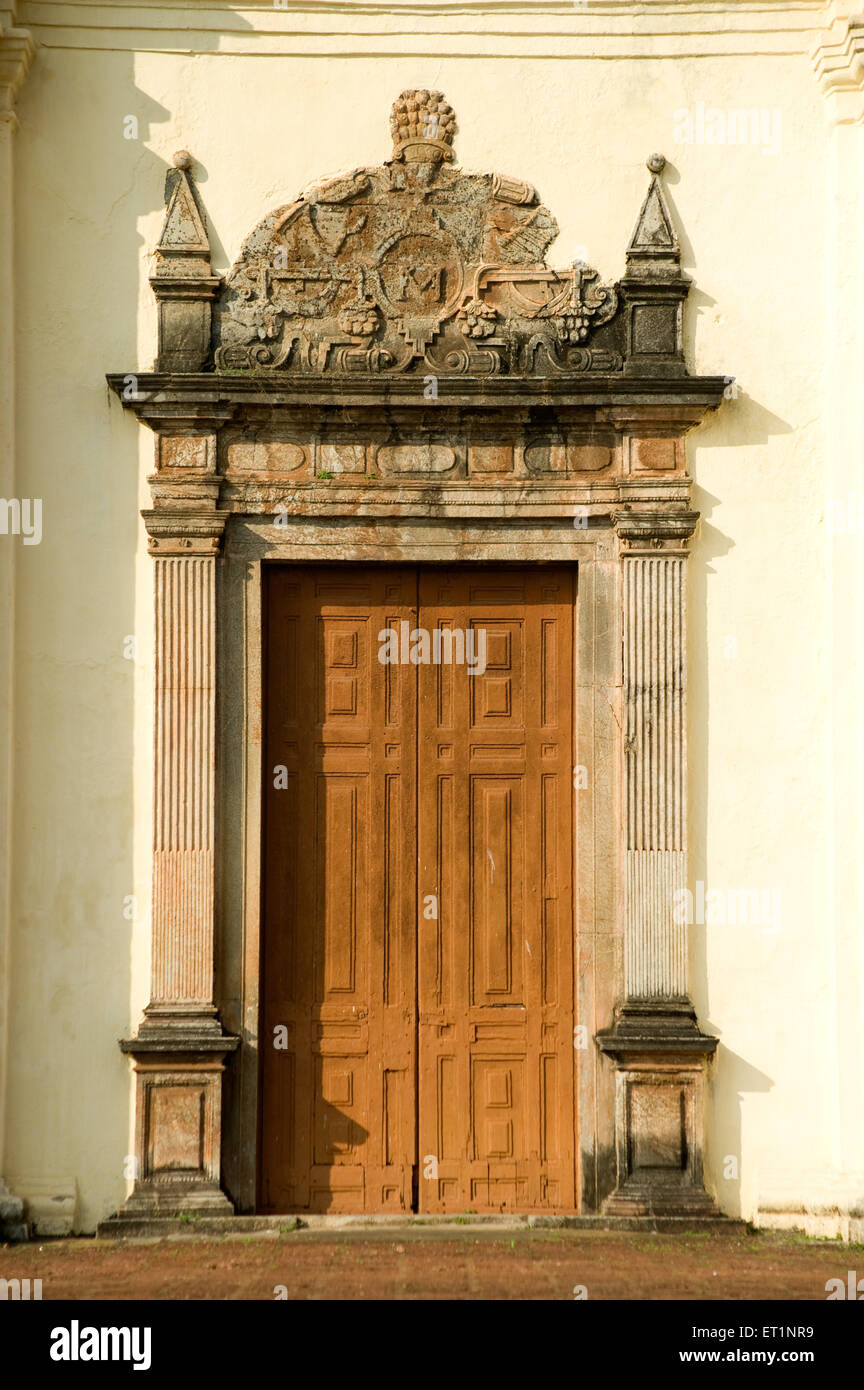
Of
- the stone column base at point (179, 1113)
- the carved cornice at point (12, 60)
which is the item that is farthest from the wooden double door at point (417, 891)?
the carved cornice at point (12, 60)

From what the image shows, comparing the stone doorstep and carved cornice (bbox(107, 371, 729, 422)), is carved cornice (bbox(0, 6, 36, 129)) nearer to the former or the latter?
carved cornice (bbox(107, 371, 729, 422))

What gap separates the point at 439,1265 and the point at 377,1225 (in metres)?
0.67

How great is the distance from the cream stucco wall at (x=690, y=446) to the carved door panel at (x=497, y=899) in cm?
71

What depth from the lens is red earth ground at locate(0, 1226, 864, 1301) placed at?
6082mm

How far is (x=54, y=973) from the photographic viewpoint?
718 cm

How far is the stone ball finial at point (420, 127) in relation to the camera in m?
7.42

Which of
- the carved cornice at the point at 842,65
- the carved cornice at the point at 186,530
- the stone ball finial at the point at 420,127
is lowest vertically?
the carved cornice at the point at 186,530

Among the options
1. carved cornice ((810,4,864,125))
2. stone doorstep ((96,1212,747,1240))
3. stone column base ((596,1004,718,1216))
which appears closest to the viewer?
stone doorstep ((96,1212,747,1240))

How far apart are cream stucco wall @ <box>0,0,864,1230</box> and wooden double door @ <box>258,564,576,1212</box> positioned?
68 centimetres

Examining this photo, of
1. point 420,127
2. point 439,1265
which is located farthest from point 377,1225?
point 420,127

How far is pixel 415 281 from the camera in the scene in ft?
24.4

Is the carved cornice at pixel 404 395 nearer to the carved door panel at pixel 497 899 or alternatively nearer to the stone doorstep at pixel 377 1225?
the carved door panel at pixel 497 899

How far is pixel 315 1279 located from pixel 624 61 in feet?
19.4

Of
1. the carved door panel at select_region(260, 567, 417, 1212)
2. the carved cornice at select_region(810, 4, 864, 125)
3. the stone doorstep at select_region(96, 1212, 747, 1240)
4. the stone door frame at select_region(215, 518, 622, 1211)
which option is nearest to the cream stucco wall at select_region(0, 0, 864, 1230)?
the carved cornice at select_region(810, 4, 864, 125)
